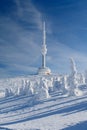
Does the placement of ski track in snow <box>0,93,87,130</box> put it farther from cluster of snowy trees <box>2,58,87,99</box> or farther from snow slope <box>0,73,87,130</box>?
cluster of snowy trees <box>2,58,87,99</box>

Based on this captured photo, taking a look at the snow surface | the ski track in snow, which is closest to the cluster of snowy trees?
the snow surface

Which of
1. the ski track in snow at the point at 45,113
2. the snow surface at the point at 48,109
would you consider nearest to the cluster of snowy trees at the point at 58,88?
A: the snow surface at the point at 48,109

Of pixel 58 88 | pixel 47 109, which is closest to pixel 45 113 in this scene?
pixel 47 109

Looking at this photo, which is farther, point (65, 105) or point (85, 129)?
point (65, 105)

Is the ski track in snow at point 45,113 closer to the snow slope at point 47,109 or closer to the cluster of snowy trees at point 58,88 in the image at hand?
the snow slope at point 47,109

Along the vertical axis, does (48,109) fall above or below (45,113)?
above

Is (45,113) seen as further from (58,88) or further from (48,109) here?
(58,88)

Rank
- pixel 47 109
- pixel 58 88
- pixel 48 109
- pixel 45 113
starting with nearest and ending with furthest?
pixel 45 113, pixel 48 109, pixel 47 109, pixel 58 88

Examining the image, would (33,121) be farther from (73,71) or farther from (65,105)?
(73,71)

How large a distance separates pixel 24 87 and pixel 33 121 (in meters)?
64.7

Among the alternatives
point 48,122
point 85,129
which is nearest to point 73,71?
point 48,122

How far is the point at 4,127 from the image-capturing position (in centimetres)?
9962

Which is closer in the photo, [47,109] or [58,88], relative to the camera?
[47,109]

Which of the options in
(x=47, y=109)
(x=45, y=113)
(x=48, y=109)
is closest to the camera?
(x=45, y=113)
